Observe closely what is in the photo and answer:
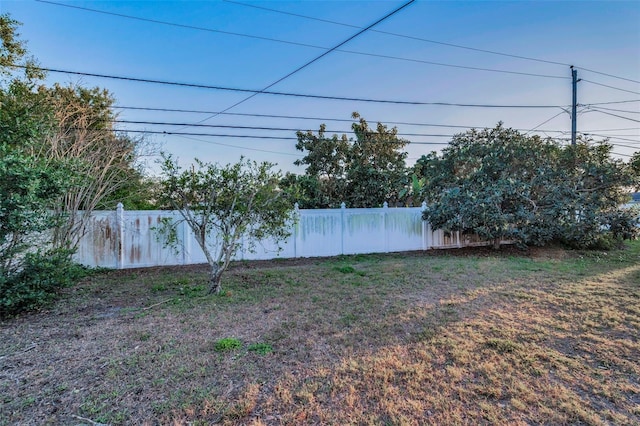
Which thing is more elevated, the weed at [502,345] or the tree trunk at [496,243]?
the tree trunk at [496,243]

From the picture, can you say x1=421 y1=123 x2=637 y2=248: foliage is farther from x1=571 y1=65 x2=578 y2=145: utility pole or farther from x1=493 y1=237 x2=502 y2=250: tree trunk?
x1=571 y1=65 x2=578 y2=145: utility pole

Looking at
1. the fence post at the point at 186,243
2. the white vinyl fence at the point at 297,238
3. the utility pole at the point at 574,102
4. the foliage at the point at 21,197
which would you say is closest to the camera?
the foliage at the point at 21,197

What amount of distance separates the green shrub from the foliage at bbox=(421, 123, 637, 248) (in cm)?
950

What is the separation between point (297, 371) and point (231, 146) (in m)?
9.06

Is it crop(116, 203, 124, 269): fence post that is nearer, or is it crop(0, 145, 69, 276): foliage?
crop(0, 145, 69, 276): foliage

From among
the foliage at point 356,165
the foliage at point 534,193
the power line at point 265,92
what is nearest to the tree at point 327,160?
the foliage at point 356,165

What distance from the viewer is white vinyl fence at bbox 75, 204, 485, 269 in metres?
7.46

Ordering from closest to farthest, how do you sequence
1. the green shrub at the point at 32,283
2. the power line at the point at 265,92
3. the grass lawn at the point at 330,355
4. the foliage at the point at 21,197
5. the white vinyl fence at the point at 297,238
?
the grass lawn at the point at 330,355 → the foliage at the point at 21,197 → the green shrub at the point at 32,283 → the power line at the point at 265,92 → the white vinyl fence at the point at 297,238

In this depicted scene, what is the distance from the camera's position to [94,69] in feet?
22.7

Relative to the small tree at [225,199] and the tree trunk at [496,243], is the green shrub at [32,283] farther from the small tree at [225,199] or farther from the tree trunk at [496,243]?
the tree trunk at [496,243]

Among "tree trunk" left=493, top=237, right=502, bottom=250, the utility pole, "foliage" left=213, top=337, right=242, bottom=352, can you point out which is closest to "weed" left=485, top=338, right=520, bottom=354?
"foliage" left=213, top=337, right=242, bottom=352

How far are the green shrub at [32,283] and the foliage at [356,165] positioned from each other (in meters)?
9.63

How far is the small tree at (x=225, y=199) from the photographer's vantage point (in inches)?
209

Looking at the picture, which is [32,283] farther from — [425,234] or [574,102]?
[574,102]
